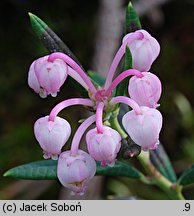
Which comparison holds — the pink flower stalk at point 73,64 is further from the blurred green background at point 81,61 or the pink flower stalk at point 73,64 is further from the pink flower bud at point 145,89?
the blurred green background at point 81,61

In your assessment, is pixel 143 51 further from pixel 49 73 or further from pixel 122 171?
pixel 122 171

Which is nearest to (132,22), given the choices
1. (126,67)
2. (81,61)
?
(126,67)

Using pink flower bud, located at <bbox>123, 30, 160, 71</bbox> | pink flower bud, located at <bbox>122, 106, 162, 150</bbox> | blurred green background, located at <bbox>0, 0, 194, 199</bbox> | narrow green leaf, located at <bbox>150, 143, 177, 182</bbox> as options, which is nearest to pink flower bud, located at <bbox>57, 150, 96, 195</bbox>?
pink flower bud, located at <bbox>122, 106, 162, 150</bbox>

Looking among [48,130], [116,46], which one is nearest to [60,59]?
[48,130]

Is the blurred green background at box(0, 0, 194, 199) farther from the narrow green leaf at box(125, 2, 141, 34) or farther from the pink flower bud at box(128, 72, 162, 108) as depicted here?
the pink flower bud at box(128, 72, 162, 108)

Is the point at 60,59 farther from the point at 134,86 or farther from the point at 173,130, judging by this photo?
the point at 173,130

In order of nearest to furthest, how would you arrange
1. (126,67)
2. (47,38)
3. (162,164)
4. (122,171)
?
1. (126,67)
2. (47,38)
3. (122,171)
4. (162,164)
